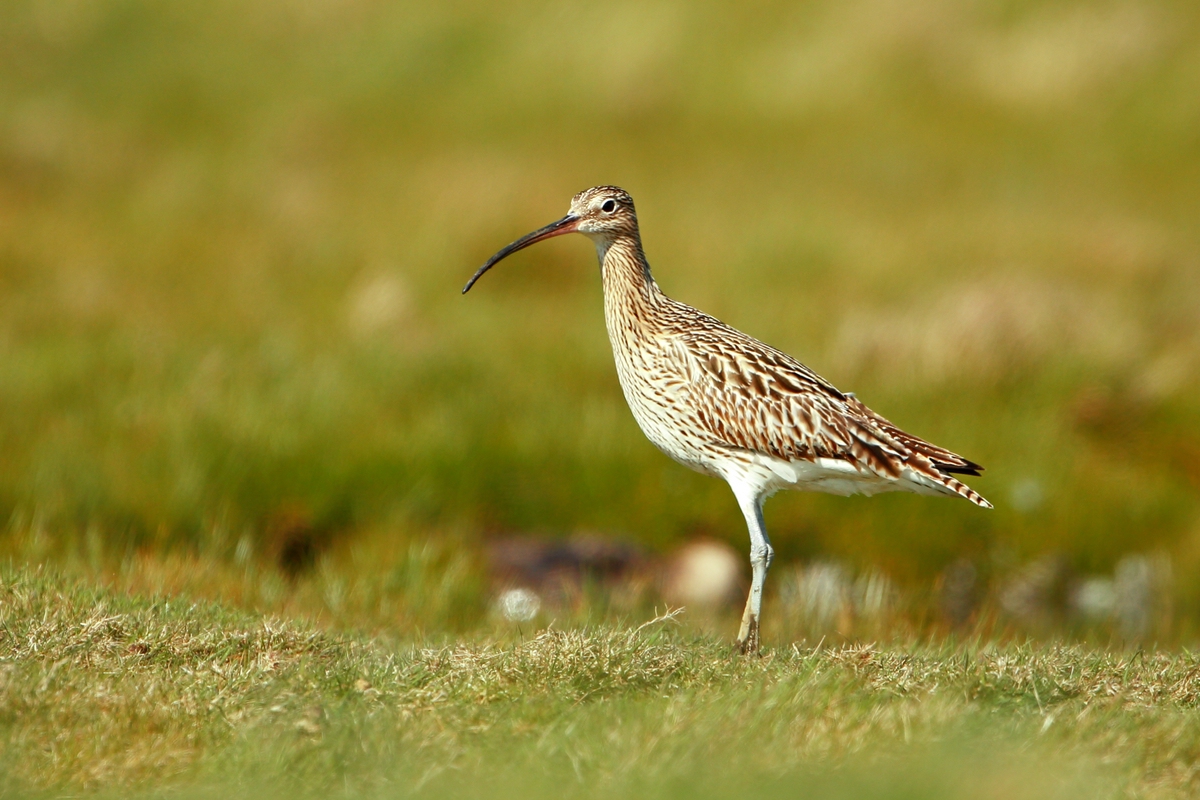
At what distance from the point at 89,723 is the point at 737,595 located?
17.3ft

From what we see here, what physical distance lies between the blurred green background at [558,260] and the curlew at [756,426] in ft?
8.61

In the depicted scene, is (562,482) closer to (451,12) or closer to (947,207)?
(947,207)

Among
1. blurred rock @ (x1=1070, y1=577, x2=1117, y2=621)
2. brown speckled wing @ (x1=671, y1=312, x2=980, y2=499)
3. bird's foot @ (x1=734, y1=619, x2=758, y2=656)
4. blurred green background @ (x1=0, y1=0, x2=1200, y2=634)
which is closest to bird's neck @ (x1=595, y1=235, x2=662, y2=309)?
brown speckled wing @ (x1=671, y1=312, x2=980, y2=499)

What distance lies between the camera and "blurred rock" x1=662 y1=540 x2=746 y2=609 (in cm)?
922

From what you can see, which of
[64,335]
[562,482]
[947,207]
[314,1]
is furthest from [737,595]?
[314,1]

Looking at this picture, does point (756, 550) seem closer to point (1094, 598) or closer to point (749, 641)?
point (749, 641)

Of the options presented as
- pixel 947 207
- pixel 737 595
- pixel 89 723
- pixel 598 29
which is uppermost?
pixel 598 29

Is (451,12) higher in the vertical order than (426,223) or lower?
higher

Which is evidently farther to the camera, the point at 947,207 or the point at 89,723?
the point at 947,207

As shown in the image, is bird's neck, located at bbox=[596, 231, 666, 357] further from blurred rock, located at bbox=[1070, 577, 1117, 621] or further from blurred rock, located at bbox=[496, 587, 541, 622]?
blurred rock, located at bbox=[1070, 577, 1117, 621]

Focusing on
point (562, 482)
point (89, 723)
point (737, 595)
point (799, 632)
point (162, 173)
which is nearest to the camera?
point (89, 723)

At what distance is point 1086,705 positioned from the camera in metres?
5.43

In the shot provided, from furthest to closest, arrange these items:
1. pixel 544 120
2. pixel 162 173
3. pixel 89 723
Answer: pixel 544 120 < pixel 162 173 < pixel 89 723

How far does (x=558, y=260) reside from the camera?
1426 cm
